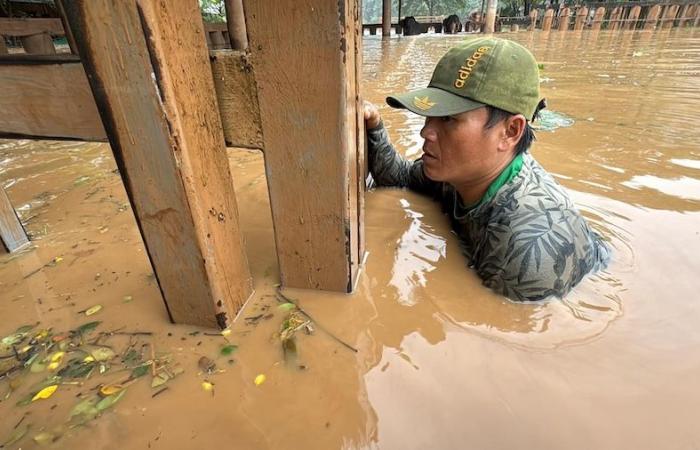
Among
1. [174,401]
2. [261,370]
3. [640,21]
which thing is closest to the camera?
[174,401]

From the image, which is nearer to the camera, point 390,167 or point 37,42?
point 390,167

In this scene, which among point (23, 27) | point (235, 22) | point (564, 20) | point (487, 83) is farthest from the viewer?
point (564, 20)

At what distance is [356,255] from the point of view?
186 cm

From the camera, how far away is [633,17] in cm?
1800

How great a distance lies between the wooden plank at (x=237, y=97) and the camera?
1.40 metres

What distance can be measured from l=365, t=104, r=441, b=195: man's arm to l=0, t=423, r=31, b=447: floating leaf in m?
2.27

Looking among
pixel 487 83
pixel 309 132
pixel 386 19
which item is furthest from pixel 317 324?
pixel 386 19

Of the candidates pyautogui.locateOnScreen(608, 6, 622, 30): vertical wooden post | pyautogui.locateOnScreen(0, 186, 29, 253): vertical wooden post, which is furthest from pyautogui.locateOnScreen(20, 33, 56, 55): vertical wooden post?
pyautogui.locateOnScreen(608, 6, 622, 30): vertical wooden post

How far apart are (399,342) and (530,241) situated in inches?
29.0

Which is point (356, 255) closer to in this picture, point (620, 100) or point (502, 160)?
point (502, 160)

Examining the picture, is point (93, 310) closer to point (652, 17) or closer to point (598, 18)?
point (598, 18)

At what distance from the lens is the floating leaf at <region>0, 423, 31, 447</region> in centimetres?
120

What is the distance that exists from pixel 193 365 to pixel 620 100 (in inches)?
244

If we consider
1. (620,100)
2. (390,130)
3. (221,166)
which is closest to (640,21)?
(620,100)
